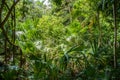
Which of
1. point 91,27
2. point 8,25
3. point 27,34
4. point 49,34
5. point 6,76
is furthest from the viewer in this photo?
point 49,34

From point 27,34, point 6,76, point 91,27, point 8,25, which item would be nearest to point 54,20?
point 91,27

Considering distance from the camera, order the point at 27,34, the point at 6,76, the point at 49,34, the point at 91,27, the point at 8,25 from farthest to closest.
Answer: the point at 49,34
the point at 91,27
the point at 27,34
the point at 8,25
the point at 6,76

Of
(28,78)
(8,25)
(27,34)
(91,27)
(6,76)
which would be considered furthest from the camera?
(91,27)

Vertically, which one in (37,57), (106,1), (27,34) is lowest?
(37,57)

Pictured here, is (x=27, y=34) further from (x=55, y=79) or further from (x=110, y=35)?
(x=110, y=35)

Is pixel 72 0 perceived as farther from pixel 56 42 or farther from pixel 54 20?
pixel 56 42

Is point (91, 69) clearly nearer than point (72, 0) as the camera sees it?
Yes

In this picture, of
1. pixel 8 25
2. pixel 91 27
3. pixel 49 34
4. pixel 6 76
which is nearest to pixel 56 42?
pixel 49 34

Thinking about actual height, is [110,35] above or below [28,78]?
above

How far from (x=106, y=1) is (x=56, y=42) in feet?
11.3

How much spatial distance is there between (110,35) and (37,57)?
3951 millimetres

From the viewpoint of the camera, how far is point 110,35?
9.02 m

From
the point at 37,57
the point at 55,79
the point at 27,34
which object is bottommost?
the point at 55,79

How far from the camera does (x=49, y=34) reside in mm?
9797
